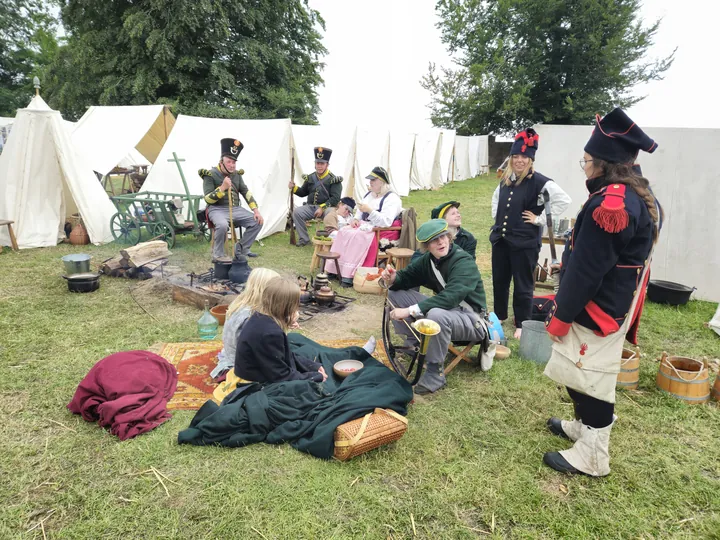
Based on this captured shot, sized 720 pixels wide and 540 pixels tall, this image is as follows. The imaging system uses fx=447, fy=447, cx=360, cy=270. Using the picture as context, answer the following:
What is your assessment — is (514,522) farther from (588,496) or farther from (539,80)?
(539,80)

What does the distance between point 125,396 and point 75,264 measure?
10.7 ft

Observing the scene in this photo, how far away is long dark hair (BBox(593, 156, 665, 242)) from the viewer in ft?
6.85

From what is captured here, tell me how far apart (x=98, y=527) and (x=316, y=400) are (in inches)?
49.3

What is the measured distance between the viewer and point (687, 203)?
5.42m

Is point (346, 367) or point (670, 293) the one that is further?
point (670, 293)

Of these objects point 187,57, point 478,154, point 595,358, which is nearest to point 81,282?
point 595,358

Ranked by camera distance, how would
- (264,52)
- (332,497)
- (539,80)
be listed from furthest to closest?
(539,80) → (264,52) → (332,497)

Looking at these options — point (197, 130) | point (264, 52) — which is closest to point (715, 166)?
point (197, 130)

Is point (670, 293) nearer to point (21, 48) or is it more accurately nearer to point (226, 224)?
point (226, 224)

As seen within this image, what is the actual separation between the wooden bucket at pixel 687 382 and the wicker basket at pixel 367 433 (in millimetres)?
2136

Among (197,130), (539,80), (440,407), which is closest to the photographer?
(440,407)

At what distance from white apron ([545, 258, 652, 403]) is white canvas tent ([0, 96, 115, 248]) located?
7.63 meters

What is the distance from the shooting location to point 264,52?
18.7m

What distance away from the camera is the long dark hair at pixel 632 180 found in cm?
209
